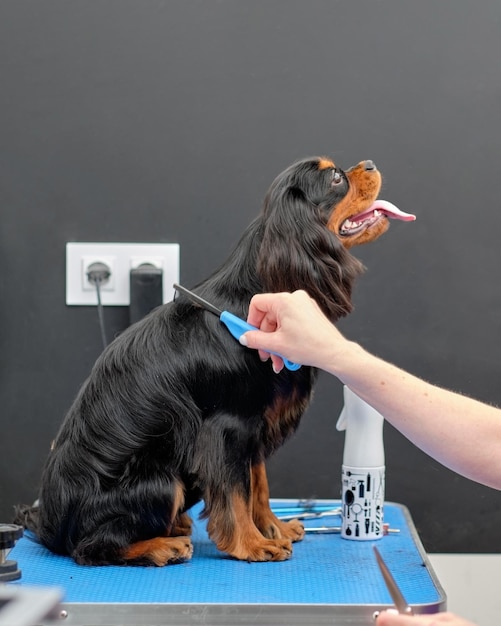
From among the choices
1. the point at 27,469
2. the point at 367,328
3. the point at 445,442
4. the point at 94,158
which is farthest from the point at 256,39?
the point at 445,442

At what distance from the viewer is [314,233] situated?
1.45 meters

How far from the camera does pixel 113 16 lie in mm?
2111

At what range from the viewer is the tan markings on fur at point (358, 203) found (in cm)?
153

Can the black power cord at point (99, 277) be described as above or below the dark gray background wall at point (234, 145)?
below

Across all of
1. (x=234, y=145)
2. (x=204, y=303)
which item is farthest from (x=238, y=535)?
(x=234, y=145)

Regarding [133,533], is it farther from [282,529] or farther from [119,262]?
[119,262]

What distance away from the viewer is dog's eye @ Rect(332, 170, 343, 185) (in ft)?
5.05

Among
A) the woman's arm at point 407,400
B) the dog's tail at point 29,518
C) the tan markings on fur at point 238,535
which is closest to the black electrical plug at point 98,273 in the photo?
the dog's tail at point 29,518

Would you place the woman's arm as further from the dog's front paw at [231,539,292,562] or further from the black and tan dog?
the dog's front paw at [231,539,292,562]

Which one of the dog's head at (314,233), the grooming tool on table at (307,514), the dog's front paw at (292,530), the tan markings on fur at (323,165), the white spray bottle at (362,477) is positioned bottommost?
the grooming tool on table at (307,514)

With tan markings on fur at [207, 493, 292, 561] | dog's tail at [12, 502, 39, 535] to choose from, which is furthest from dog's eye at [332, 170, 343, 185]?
dog's tail at [12, 502, 39, 535]

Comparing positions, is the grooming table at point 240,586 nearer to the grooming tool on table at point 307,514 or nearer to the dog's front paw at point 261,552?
the dog's front paw at point 261,552

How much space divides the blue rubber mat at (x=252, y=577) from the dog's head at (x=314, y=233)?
0.41 m

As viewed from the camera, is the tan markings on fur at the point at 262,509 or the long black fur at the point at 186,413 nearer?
the long black fur at the point at 186,413
